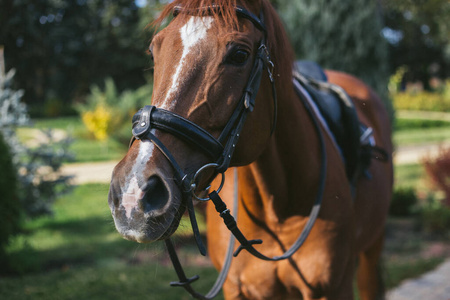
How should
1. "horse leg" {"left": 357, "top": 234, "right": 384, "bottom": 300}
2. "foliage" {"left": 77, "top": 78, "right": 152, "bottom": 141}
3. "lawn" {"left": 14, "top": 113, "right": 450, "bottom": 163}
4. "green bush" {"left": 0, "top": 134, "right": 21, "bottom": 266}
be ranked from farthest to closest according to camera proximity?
"foliage" {"left": 77, "top": 78, "right": 152, "bottom": 141}
"lawn" {"left": 14, "top": 113, "right": 450, "bottom": 163}
"green bush" {"left": 0, "top": 134, "right": 21, "bottom": 266}
"horse leg" {"left": 357, "top": 234, "right": 384, "bottom": 300}

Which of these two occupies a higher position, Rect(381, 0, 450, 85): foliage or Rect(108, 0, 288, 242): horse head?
Rect(108, 0, 288, 242): horse head

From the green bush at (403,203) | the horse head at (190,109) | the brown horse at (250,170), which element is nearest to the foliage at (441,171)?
the green bush at (403,203)

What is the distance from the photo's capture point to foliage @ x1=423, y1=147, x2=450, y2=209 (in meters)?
6.62

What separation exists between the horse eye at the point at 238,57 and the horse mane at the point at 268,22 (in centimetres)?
10

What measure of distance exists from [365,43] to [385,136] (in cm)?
284

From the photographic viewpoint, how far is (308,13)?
6.30m

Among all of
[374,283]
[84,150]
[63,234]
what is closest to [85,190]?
[63,234]

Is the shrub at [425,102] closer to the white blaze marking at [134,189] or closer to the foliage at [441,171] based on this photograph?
the foliage at [441,171]

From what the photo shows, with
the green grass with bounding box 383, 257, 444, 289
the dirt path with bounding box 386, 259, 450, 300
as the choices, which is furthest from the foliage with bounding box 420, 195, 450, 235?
the dirt path with bounding box 386, 259, 450, 300

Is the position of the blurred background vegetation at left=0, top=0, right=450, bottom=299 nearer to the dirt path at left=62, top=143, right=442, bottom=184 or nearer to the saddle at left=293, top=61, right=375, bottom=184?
the dirt path at left=62, top=143, right=442, bottom=184

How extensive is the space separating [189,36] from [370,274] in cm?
304

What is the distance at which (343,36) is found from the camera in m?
6.20

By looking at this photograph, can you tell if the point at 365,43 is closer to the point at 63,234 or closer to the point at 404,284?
the point at 404,284

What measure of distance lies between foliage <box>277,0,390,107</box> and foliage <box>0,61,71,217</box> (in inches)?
157
